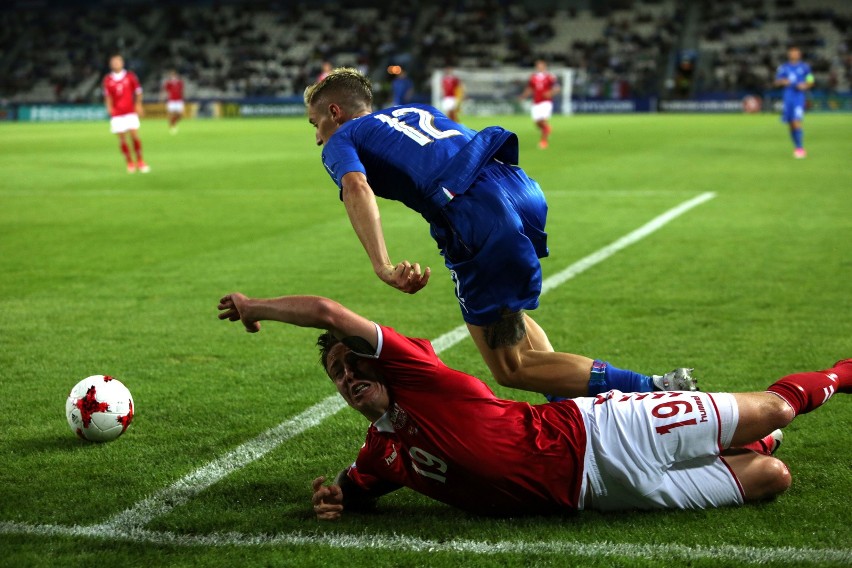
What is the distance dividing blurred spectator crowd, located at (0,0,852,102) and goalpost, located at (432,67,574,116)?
1.62 m

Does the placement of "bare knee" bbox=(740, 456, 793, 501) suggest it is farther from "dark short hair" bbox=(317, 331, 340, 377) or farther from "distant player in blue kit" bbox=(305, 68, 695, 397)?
"dark short hair" bbox=(317, 331, 340, 377)

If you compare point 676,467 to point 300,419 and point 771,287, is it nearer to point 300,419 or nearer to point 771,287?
point 300,419

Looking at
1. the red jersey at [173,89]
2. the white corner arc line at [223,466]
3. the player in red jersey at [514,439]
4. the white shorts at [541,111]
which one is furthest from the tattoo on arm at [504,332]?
the red jersey at [173,89]

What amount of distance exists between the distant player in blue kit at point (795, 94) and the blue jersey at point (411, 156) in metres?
17.8

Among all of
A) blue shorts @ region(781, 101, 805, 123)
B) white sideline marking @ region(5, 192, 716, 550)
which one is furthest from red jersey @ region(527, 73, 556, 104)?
white sideline marking @ region(5, 192, 716, 550)

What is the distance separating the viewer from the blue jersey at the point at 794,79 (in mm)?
21141

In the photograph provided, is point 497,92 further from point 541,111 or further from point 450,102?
point 541,111

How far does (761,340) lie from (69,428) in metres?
4.06

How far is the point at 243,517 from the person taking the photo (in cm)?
392

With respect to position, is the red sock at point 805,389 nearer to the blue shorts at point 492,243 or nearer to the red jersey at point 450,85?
the blue shorts at point 492,243

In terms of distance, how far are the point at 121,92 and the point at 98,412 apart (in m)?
17.3

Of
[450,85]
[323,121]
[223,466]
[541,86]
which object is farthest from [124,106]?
[223,466]

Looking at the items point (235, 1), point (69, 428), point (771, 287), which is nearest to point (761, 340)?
point (771, 287)

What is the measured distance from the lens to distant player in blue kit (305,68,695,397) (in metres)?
4.41
